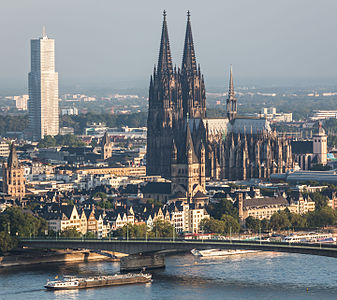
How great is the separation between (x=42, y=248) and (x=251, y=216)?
1991cm

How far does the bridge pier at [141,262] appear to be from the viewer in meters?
80.9

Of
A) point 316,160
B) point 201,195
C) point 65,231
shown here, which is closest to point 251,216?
point 201,195

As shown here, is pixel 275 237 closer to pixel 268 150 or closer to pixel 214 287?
pixel 214 287

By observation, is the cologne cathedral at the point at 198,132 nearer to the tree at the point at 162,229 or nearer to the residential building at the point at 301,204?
the residential building at the point at 301,204

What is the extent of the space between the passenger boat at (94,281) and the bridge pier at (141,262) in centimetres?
316

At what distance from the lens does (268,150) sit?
130 meters

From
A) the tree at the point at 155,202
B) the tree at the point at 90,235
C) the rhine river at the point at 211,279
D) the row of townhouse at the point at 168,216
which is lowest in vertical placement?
the rhine river at the point at 211,279

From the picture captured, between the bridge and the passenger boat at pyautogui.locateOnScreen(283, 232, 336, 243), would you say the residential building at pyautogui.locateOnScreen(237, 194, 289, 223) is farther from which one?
the bridge

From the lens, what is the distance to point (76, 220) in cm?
9319

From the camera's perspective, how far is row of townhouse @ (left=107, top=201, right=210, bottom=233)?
95.3m

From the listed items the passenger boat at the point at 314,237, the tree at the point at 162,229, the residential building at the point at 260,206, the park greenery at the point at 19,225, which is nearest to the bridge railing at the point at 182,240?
the park greenery at the point at 19,225

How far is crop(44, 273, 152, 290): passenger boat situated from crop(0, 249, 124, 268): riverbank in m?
7.37

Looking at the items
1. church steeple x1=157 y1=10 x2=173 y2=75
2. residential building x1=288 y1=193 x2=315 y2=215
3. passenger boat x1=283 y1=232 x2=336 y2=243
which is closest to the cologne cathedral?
church steeple x1=157 y1=10 x2=173 y2=75

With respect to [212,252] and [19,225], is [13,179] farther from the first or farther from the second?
[212,252]
